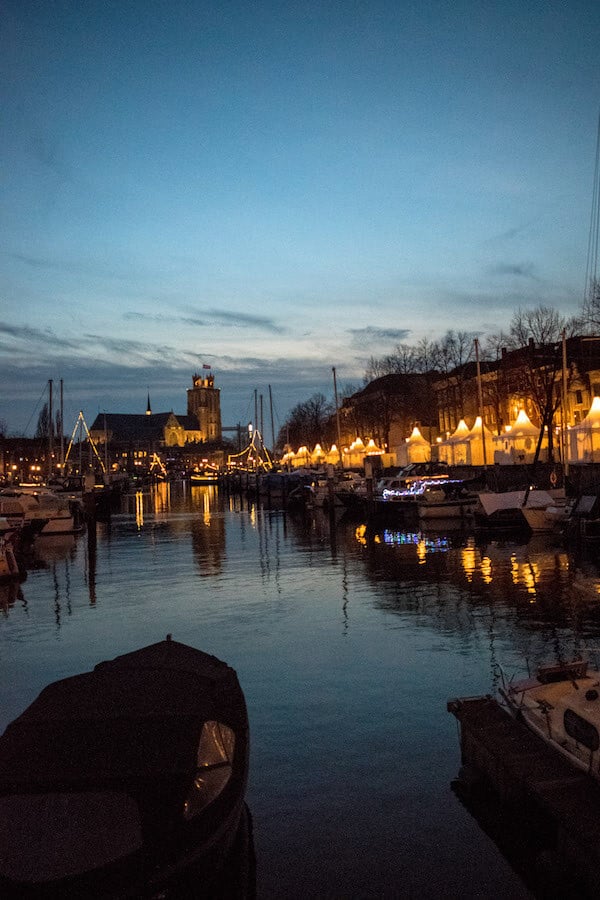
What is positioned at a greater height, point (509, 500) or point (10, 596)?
point (509, 500)

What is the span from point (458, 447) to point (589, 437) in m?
22.2

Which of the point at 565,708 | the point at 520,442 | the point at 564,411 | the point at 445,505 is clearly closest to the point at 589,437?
the point at 564,411

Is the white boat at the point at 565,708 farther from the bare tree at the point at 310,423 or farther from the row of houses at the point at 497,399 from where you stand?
the bare tree at the point at 310,423

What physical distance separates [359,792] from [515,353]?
256 feet

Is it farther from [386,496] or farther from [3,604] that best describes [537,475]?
[3,604]

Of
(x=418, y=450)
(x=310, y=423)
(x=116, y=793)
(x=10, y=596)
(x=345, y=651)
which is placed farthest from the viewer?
(x=310, y=423)

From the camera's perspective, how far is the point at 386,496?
5950cm

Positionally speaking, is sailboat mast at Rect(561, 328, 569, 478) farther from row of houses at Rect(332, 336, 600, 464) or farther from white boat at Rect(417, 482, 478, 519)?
white boat at Rect(417, 482, 478, 519)

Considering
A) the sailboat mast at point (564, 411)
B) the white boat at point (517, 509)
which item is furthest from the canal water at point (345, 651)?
the sailboat mast at point (564, 411)

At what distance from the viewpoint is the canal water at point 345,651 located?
10148mm

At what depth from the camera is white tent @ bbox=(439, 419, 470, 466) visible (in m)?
73.6

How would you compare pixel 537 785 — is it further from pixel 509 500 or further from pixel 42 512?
pixel 42 512

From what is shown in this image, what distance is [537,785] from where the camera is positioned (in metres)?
9.65

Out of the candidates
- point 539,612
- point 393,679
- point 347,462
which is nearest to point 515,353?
point 347,462
